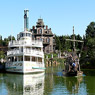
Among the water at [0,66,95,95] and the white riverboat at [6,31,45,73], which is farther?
the white riverboat at [6,31,45,73]

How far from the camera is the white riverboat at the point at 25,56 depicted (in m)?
43.2

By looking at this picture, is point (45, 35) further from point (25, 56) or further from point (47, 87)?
point (47, 87)

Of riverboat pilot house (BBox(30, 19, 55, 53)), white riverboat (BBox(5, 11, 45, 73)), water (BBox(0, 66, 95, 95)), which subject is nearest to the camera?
water (BBox(0, 66, 95, 95))

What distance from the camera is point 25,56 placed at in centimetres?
4472

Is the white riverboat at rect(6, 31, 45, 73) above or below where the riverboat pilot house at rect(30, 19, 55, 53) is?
below

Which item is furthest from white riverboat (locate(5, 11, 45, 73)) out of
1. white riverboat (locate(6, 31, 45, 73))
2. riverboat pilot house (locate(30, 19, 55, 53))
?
riverboat pilot house (locate(30, 19, 55, 53))

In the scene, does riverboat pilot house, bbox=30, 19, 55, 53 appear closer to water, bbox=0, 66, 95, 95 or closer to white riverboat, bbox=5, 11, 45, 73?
white riverboat, bbox=5, 11, 45, 73

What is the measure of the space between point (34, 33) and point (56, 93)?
7973 centimetres

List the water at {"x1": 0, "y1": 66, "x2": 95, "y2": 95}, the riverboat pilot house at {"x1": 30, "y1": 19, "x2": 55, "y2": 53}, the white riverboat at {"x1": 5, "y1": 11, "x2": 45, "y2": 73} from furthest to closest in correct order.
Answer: the riverboat pilot house at {"x1": 30, "y1": 19, "x2": 55, "y2": 53} → the white riverboat at {"x1": 5, "y1": 11, "x2": 45, "y2": 73} → the water at {"x1": 0, "y1": 66, "x2": 95, "y2": 95}

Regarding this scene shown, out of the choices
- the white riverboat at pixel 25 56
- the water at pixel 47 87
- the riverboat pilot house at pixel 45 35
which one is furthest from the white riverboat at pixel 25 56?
the riverboat pilot house at pixel 45 35

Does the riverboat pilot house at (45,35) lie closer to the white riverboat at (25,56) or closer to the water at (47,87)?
the white riverboat at (25,56)

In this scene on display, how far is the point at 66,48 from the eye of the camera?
4296 inches

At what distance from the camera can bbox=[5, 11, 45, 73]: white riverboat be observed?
43.2 m

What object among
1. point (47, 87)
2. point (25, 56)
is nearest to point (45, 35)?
point (25, 56)
